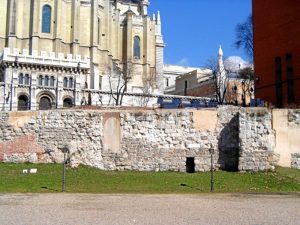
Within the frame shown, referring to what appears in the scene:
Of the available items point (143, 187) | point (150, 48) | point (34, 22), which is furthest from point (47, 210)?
point (150, 48)

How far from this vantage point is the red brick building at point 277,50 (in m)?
37.4

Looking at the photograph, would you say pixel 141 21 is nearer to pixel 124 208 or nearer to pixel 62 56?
pixel 62 56

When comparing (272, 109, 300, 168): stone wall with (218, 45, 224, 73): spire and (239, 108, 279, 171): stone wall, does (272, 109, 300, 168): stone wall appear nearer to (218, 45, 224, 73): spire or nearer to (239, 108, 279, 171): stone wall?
(239, 108, 279, 171): stone wall

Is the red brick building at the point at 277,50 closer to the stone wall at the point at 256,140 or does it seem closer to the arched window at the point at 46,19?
the stone wall at the point at 256,140

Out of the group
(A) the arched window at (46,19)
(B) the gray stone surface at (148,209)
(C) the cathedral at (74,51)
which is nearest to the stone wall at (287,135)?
(B) the gray stone surface at (148,209)

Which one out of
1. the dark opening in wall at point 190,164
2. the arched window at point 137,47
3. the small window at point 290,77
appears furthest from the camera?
the arched window at point 137,47

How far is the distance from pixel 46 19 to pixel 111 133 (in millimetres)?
54638

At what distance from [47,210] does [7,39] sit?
66525 millimetres

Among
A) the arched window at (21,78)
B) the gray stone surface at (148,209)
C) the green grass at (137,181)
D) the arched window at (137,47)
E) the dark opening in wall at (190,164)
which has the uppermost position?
the arched window at (137,47)

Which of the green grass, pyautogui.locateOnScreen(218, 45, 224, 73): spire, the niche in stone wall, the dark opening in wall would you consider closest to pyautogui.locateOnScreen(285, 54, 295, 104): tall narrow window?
the green grass

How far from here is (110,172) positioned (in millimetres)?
27125

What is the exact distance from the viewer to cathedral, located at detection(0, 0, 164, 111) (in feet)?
206

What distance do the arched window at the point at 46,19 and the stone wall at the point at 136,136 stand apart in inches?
2028

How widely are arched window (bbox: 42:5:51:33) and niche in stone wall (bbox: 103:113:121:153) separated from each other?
52933mm
